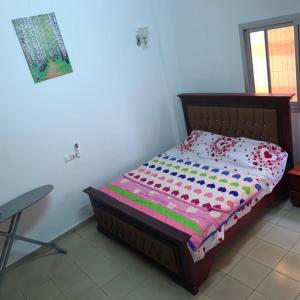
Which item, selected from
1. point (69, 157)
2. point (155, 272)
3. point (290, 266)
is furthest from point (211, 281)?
point (69, 157)

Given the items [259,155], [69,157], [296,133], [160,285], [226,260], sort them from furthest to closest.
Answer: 1. [69,157]
2. [296,133]
3. [259,155]
4. [226,260]
5. [160,285]

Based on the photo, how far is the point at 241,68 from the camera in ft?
11.2

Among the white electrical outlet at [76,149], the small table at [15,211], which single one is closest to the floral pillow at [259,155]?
the white electrical outlet at [76,149]

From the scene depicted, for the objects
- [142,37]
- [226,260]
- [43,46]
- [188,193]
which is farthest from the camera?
A: [142,37]

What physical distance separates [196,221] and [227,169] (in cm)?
84

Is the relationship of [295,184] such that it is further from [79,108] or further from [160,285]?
[79,108]

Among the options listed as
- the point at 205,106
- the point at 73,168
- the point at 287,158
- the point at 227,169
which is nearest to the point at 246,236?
the point at 227,169

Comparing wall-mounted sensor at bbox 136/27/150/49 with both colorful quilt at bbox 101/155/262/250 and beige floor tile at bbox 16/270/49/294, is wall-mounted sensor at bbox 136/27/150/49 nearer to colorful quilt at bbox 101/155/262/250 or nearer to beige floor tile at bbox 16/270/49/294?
colorful quilt at bbox 101/155/262/250

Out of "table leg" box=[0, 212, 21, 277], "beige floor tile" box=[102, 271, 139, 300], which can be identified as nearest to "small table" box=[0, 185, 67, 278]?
"table leg" box=[0, 212, 21, 277]

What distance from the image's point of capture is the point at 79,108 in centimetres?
331

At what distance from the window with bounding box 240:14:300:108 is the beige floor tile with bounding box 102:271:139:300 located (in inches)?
89.8

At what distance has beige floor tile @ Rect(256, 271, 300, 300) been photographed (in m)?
2.21

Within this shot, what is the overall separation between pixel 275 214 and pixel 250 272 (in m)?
0.82

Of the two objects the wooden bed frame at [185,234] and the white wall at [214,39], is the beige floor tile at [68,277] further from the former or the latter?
the white wall at [214,39]
